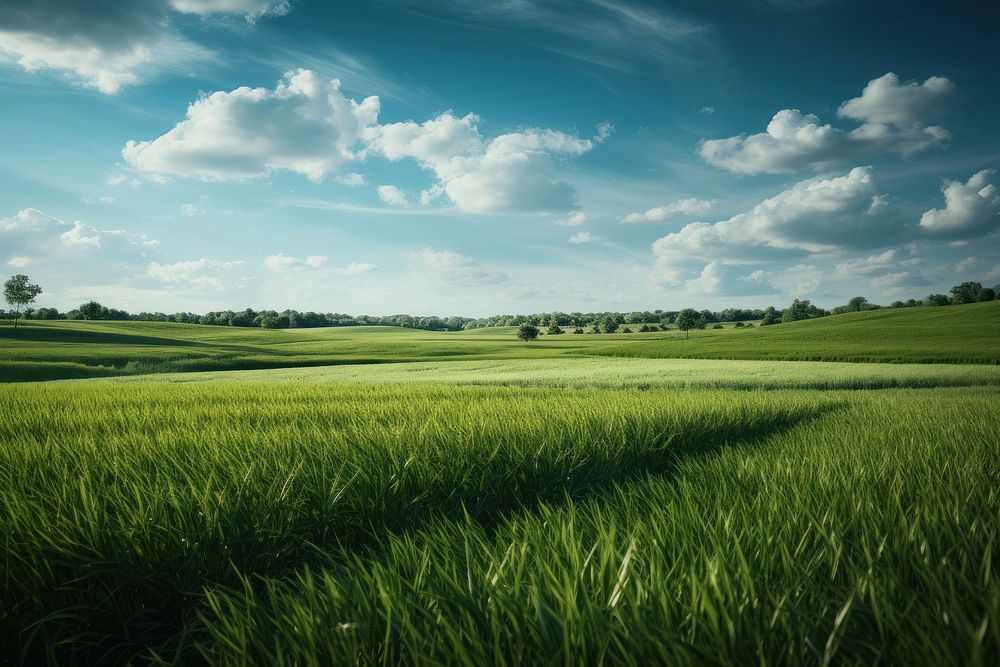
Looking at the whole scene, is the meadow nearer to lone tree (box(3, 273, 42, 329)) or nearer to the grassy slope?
the grassy slope

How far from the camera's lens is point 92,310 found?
105125 millimetres

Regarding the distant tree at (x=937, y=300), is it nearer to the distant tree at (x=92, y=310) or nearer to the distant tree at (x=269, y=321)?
the distant tree at (x=269, y=321)

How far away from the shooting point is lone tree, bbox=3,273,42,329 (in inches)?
3177

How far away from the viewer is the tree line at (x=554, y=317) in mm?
94438

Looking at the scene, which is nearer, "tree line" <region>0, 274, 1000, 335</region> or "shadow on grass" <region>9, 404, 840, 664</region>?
"shadow on grass" <region>9, 404, 840, 664</region>

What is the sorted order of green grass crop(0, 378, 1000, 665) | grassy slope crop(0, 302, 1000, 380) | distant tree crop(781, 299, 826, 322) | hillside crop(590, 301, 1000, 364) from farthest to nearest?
1. distant tree crop(781, 299, 826, 322)
2. hillside crop(590, 301, 1000, 364)
3. grassy slope crop(0, 302, 1000, 380)
4. green grass crop(0, 378, 1000, 665)

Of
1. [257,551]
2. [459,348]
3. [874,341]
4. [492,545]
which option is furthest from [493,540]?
[874,341]

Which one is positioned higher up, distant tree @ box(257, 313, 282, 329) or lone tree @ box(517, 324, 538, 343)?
distant tree @ box(257, 313, 282, 329)

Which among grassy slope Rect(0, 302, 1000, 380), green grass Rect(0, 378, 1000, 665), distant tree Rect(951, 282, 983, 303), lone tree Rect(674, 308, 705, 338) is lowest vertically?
grassy slope Rect(0, 302, 1000, 380)

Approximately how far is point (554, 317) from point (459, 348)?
8659 centimetres

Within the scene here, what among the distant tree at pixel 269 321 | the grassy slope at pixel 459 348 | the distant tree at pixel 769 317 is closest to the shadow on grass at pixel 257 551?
the grassy slope at pixel 459 348

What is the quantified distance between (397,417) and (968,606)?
469cm

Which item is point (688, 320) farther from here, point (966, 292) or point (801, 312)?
point (966, 292)

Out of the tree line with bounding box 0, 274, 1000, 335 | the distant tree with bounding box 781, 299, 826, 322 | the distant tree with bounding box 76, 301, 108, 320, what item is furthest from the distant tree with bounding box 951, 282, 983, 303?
the distant tree with bounding box 76, 301, 108, 320
